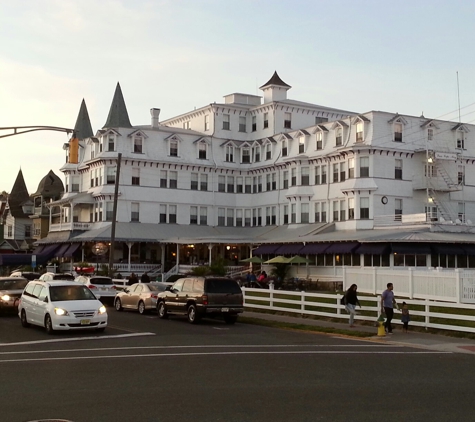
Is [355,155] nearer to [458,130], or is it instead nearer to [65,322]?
[458,130]

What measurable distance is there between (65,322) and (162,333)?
3.07 metres

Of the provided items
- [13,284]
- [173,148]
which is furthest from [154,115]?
[13,284]

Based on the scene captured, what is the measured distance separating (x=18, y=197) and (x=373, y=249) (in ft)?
233

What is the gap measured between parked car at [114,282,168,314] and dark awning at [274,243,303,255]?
84.4 feet

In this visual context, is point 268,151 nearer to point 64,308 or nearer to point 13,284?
point 13,284

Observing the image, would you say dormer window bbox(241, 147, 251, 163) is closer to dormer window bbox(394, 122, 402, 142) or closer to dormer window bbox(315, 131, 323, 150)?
dormer window bbox(315, 131, 323, 150)

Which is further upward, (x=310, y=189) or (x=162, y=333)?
(x=310, y=189)

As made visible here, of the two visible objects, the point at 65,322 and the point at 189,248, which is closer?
the point at 65,322

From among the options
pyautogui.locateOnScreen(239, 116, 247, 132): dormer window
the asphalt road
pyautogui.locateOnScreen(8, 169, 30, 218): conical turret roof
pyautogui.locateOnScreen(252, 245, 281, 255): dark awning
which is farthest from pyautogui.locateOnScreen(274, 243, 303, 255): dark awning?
pyautogui.locateOnScreen(8, 169, 30, 218): conical turret roof

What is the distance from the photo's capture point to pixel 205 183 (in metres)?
71.4

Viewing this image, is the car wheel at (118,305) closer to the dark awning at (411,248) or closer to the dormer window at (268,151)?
the dark awning at (411,248)

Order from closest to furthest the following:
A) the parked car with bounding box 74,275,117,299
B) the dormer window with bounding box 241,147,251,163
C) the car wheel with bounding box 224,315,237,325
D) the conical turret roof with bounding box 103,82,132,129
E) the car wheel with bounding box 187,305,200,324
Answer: the car wheel with bounding box 187,305,200,324
the car wheel with bounding box 224,315,237,325
the parked car with bounding box 74,275,117,299
the dormer window with bounding box 241,147,251,163
the conical turret roof with bounding box 103,82,132,129

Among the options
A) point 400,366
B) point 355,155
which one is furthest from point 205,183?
point 400,366

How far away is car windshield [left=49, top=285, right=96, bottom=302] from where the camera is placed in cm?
2309
